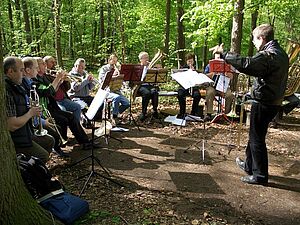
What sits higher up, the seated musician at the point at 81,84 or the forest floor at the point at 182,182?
the seated musician at the point at 81,84

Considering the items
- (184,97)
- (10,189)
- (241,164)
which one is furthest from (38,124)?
(184,97)

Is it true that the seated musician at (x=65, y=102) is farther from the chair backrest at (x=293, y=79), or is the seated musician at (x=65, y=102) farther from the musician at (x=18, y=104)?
the chair backrest at (x=293, y=79)

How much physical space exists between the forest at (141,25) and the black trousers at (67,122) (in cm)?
498

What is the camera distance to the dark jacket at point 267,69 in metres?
4.07

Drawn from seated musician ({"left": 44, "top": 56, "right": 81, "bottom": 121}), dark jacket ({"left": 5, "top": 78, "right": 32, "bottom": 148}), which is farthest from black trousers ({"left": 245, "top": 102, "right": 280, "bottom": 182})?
seated musician ({"left": 44, "top": 56, "right": 81, "bottom": 121})

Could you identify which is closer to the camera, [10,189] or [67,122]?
[10,189]

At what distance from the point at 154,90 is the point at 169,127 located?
1194 millimetres

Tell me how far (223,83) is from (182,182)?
12.7ft

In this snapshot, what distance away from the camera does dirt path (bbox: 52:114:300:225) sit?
138 inches

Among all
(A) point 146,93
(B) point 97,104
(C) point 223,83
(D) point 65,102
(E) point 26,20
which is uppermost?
(E) point 26,20

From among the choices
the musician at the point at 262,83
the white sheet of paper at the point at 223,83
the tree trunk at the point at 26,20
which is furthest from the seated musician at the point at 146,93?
the tree trunk at the point at 26,20

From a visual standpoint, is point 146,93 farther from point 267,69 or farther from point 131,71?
point 267,69

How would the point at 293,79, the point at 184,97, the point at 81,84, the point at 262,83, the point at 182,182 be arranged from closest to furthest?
the point at 262,83
the point at 182,182
the point at 81,84
the point at 293,79
the point at 184,97

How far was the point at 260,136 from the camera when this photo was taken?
14.3ft
